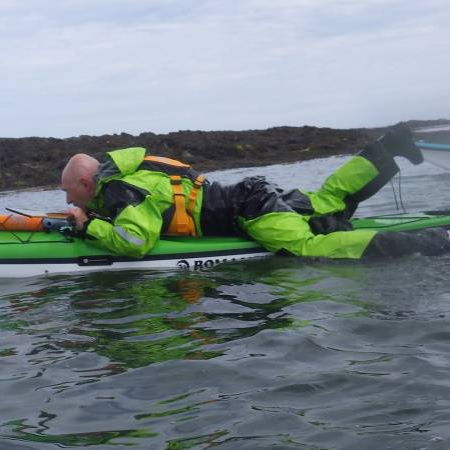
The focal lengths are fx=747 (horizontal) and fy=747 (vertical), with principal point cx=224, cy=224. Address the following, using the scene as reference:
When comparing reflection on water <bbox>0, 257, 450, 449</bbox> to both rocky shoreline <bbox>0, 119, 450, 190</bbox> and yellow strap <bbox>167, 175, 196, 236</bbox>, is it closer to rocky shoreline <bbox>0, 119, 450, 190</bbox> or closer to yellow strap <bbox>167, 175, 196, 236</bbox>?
yellow strap <bbox>167, 175, 196, 236</bbox>

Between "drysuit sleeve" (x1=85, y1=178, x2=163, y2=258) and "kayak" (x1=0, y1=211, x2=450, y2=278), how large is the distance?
0.16 metres

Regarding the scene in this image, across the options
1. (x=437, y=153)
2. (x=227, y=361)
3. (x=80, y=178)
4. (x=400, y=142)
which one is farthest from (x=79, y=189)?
(x=437, y=153)

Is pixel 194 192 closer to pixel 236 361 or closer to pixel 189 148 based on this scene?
pixel 236 361

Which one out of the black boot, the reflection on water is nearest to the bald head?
the reflection on water

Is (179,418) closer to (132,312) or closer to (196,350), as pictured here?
(196,350)

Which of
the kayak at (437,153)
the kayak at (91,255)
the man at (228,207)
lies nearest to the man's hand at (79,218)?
A: the man at (228,207)

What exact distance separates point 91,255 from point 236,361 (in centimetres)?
332

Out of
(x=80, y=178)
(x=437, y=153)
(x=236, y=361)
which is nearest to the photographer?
(x=236, y=361)

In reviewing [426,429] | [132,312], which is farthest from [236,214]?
[426,429]

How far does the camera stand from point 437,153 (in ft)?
39.7

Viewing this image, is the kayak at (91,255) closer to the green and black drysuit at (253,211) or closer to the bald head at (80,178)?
the green and black drysuit at (253,211)

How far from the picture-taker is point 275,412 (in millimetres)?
2955

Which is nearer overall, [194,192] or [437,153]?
[194,192]

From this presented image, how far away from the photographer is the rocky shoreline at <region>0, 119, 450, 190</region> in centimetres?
2409
